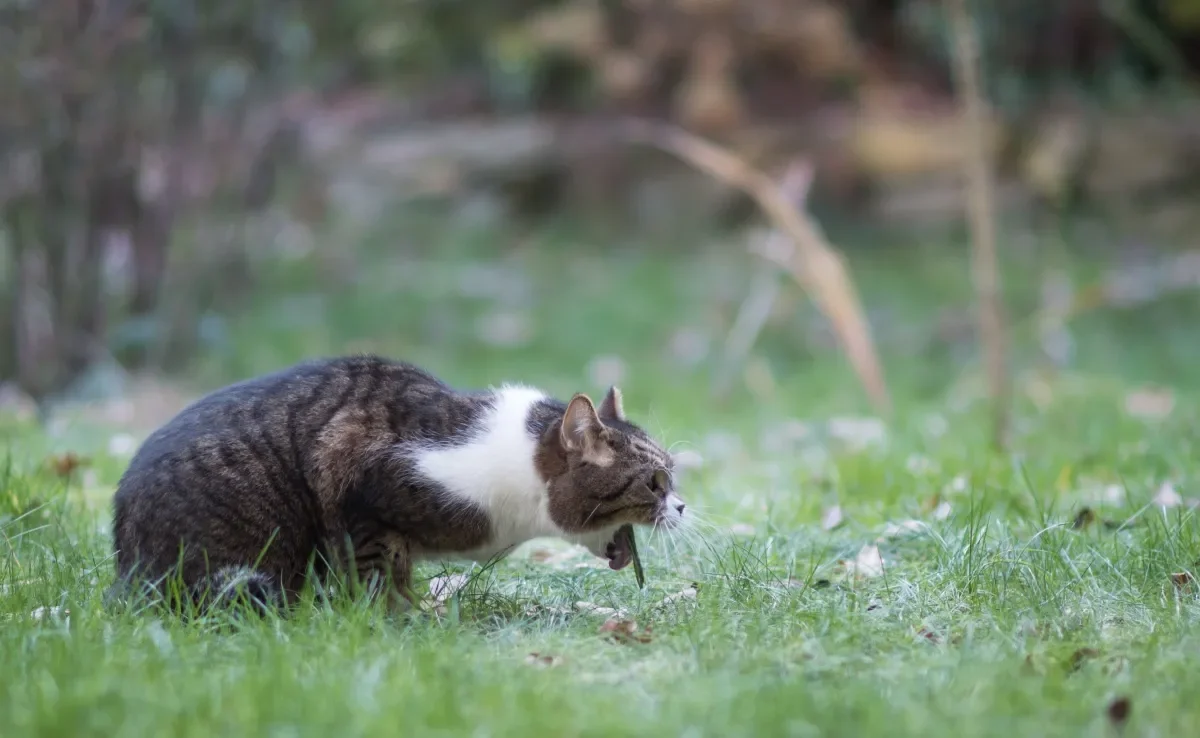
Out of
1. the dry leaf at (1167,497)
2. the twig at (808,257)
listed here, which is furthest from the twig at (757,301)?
the dry leaf at (1167,497)

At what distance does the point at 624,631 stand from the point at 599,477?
0.44 meters

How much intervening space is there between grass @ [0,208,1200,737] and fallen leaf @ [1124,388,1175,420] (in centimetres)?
48

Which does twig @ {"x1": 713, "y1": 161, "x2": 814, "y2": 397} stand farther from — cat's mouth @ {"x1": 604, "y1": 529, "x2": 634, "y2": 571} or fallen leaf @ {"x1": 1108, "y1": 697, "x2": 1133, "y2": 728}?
fallen leaf @ {"x1": 1108, "y1": 697, "x2": 1133, "y2": 728}

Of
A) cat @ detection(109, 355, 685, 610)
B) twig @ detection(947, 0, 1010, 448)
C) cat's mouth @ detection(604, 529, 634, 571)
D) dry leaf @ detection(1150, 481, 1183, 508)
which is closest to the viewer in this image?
cat @ detection(109, 355, 685, 610)

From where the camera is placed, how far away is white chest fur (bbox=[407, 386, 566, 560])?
3090 millimetres

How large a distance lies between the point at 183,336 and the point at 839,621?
5.58m

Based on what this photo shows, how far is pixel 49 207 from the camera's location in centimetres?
656

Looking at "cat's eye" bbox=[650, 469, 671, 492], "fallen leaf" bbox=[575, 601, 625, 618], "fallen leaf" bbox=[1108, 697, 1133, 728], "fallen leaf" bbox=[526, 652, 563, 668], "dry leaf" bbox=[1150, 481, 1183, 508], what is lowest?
"fallen leaf" bbox=[1108, 697, 1133, 728]

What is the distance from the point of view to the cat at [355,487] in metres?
2.94

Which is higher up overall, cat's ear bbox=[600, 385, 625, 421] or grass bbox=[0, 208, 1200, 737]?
cat's ear bbox=[600, 385, 625, 421]

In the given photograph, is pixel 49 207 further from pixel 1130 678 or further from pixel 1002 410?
pixel 1130 678

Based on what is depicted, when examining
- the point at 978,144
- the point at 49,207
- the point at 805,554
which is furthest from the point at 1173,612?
the point at 49,207

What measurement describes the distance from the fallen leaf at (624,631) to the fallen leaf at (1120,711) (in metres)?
0.95

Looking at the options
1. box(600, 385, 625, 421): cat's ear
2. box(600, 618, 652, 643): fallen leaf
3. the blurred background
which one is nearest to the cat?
box(600, 385, 625, 421): cat's ear
